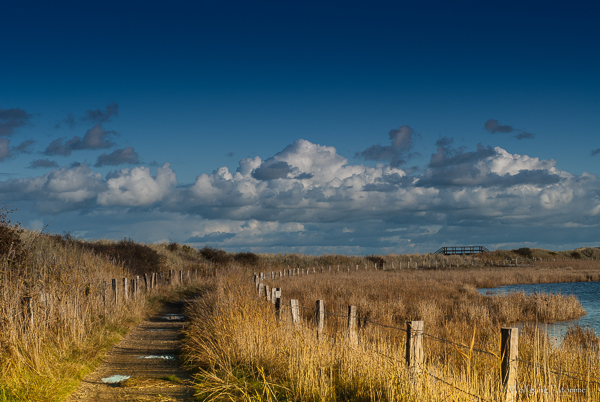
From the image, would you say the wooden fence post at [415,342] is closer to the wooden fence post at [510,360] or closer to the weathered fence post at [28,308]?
the wooden fence post at [510,360]

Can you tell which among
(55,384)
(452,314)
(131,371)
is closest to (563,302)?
A: (452,314)

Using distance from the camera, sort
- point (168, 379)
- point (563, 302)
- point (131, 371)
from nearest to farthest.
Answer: point (168, 379) → point (131, 371) → point (563, 302)

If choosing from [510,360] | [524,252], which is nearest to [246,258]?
[510,360]

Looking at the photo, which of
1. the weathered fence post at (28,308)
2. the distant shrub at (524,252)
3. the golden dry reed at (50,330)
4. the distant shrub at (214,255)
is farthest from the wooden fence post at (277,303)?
the distant shrub at (524,252)

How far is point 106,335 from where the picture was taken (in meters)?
9.84

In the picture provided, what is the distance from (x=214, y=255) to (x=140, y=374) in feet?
120

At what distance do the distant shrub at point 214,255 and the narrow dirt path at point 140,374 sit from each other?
103ft

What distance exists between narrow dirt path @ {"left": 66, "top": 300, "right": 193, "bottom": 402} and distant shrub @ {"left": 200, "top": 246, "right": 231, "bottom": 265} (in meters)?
31.5

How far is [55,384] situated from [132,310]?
6.94 metres

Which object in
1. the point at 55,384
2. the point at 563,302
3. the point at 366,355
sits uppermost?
the point at 366,355

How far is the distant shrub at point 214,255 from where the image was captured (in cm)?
4266

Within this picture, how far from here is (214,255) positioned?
143 ft

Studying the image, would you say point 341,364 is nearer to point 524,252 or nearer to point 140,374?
point 140,374

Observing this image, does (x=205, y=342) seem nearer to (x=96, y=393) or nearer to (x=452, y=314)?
(x=96, y=393)
